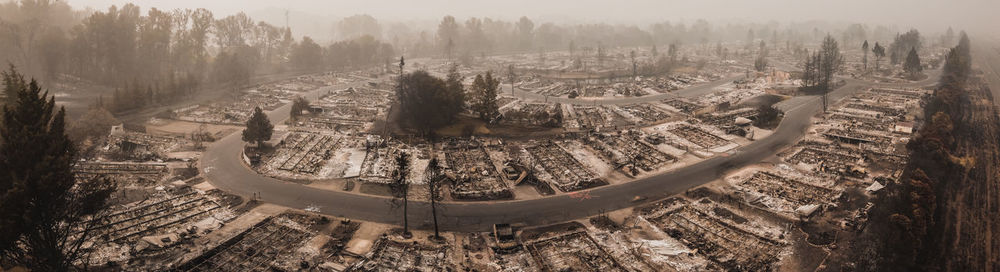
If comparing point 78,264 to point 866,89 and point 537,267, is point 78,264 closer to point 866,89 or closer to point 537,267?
point 537,267

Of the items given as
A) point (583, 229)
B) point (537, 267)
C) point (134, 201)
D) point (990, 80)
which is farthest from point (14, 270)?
point (990, 80)

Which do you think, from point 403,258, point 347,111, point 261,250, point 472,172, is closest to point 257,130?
point 347,111

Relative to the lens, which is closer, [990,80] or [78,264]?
[78,264]

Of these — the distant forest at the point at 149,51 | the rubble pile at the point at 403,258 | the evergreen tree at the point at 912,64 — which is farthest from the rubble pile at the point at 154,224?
the evergreen tree at the point at 912,64

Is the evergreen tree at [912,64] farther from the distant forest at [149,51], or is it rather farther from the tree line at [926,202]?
the distant forest at [149,51]

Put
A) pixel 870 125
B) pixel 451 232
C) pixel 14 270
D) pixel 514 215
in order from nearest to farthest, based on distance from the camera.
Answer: pixel 14 270 → pixel 451 232 → pixel 514 215 → pixel 870 125

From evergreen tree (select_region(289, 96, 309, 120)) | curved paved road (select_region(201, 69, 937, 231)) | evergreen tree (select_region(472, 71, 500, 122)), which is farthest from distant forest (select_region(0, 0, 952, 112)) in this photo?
evergreen tree (select_region(472, 71, 500, 122))

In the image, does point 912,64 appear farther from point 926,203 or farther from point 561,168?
point 561,168
